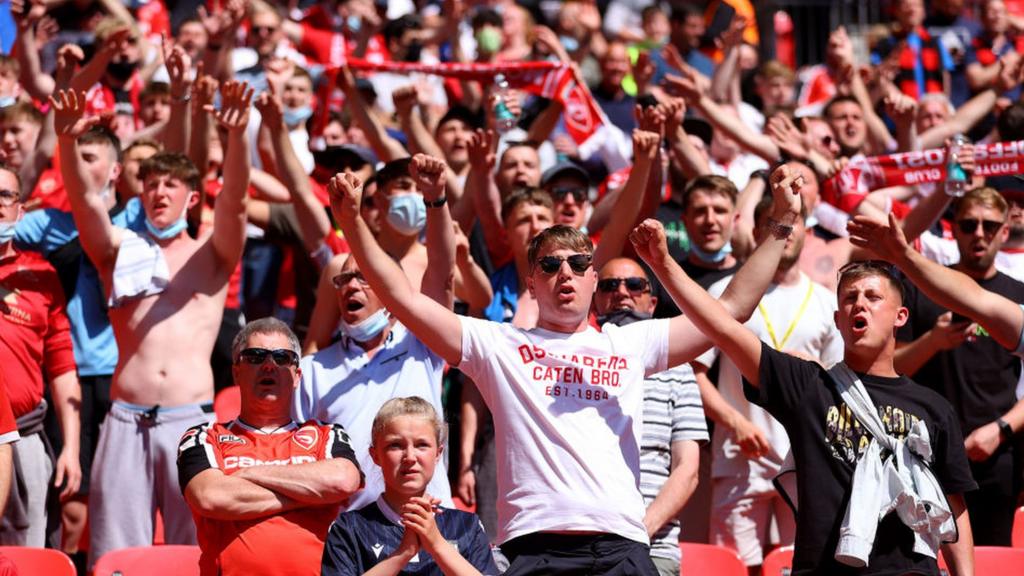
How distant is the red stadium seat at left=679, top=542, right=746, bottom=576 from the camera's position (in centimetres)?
605

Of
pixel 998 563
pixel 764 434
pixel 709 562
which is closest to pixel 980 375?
pixel 764 434

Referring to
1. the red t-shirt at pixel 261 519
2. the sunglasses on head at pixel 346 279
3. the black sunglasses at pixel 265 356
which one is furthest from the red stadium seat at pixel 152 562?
the sunglasses on head at pixel 346 279

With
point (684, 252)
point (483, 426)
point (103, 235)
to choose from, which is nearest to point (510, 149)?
point (684, 252)

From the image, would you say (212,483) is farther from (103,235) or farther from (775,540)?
(775,540)

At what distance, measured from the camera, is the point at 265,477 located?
18.4ft

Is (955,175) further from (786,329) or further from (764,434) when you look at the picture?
(764,434)

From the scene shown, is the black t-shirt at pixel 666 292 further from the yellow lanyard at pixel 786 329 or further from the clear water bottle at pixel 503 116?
the clear water bottle at pixel 503 116

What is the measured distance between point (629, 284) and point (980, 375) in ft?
6.76

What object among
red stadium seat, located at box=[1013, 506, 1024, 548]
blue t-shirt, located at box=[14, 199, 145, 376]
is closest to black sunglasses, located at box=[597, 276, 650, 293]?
red stadium seat, located at box=[1013, 506, 1024, 548]

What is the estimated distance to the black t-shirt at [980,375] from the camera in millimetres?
7371

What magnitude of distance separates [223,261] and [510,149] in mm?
2061

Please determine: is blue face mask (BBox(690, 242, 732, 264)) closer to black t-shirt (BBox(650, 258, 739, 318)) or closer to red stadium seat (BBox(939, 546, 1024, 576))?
black t-shirt (BBox(650, 258, 739, 318))

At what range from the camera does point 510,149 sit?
28.5ft

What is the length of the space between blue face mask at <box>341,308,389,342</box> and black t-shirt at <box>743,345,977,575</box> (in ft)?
6.35
